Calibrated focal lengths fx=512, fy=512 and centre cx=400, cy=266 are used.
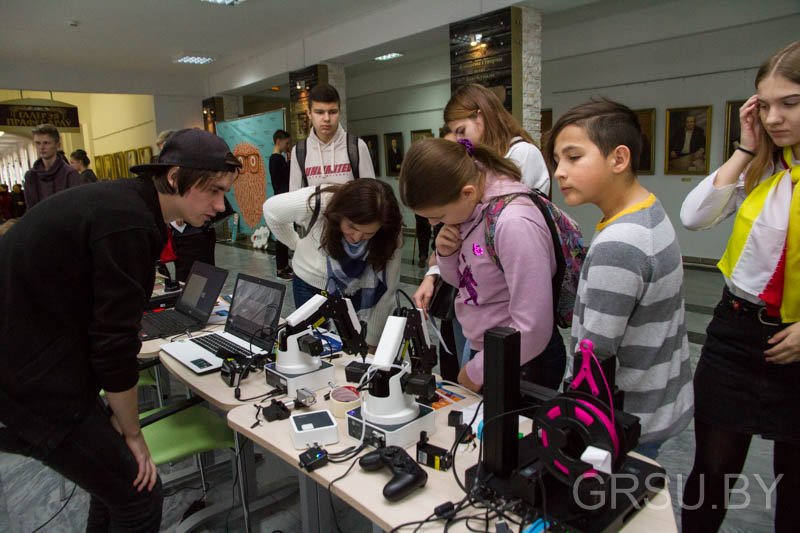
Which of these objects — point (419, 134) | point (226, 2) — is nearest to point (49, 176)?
point (226, 2)

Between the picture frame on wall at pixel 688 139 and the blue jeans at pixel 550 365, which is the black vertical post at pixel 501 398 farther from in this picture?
the picture frame on wall at pixel 688 139

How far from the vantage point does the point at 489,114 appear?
2055 millimetres

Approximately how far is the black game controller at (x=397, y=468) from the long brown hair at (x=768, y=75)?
3.70 feet

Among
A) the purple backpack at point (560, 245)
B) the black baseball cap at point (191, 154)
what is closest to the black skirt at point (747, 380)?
the purple backpack at point (560, 245)

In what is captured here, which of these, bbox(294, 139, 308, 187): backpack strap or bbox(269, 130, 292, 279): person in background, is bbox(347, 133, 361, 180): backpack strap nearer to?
bbox(294, 139, 308, 187): backpack strap

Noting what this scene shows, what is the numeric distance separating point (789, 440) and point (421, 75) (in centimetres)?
884

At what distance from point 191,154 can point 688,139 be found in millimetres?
6531

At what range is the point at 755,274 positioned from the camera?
4.09ft

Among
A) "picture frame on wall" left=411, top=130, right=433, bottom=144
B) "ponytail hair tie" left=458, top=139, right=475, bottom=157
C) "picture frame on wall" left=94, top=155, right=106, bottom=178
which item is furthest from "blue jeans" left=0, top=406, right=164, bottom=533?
"picture frame on wall" left=94, top=155, right=106, bottom=178

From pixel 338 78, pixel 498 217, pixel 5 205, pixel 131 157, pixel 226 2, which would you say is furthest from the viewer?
pixel 131 157

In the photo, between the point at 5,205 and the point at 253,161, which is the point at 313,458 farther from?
the point at 5,205

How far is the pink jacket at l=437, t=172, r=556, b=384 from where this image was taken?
1.29m

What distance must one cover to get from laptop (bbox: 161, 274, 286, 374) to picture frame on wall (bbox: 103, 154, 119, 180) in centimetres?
1288

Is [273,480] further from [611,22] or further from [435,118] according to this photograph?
[435,118]
